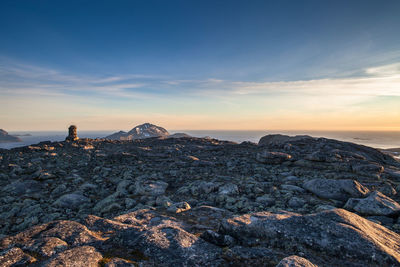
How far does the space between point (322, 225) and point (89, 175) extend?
16876mm

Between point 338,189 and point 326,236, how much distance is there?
25.8ft

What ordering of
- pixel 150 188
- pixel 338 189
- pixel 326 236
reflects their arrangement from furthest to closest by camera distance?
1. pixel 150 188
2. pixel 338 189
3. pixel 326 236

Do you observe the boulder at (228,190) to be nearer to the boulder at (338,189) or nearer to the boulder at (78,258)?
the boulder at (338,189)

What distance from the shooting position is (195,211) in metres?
8.82

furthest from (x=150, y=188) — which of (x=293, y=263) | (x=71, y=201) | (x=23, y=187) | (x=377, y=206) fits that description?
(x=377, y=206)

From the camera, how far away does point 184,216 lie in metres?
8.24

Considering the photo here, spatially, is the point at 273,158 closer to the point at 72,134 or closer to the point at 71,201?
the point at 71,201

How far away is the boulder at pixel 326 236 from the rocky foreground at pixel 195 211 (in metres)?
0.02

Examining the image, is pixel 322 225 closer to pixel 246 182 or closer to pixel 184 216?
pixel 184 216


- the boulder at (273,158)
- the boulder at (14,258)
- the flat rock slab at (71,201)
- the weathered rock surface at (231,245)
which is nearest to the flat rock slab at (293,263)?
the weathered rock surface at (231,245)

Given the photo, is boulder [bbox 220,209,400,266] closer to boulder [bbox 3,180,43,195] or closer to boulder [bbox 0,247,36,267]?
boulder [bbox 0,247,36,267]

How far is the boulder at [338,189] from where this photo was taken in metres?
10.4

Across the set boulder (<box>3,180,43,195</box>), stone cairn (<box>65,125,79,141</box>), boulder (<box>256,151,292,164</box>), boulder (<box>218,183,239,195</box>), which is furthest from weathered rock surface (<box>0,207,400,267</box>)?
stone cairn (<box>65,125,79,141</box>)

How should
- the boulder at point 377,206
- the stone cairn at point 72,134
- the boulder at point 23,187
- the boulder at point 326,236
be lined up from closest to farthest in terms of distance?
the boulder at point 326,236 < the boulder at point 377,206 < the boulder at point 23,187 < the stone cairn at point 72,134
